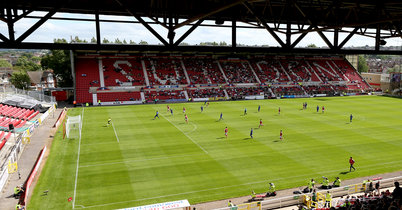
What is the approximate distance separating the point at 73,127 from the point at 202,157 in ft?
54.1

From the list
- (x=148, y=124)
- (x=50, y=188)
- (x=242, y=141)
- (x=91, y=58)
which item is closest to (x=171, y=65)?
(x=91, y=58)

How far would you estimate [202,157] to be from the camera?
77.7ft

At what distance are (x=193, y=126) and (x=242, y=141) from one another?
793 cm

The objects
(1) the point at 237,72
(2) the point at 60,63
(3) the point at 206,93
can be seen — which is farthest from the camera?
(1) the point at 237,72

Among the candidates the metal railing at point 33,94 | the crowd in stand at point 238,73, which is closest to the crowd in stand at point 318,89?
the crowd in stand at point 238,73

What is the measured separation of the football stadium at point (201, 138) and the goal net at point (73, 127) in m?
0.17

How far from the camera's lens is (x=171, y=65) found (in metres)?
64.4

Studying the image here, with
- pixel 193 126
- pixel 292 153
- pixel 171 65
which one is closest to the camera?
pixel 292 153

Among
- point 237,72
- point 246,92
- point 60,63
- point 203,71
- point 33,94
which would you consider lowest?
point 246,92

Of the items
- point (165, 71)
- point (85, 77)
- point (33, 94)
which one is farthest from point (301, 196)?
point (85, 77)

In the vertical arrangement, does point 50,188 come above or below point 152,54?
below

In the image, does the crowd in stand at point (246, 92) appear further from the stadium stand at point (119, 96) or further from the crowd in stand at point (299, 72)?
the stadium stand at point (119, 96)

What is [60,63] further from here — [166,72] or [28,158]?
[28,158]

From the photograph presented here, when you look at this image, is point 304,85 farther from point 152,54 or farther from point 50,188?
point 50,188
